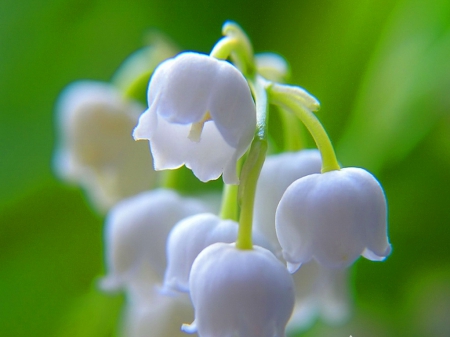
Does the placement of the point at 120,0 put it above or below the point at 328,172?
below

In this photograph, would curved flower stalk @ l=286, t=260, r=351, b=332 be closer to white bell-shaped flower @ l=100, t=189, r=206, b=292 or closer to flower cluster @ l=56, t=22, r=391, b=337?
flower cluster @ l=56, t=22, r=391, b=337

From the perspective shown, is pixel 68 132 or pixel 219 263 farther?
pixel 68 132

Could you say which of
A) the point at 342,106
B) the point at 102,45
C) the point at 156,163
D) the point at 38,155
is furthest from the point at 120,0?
the point at 156,163

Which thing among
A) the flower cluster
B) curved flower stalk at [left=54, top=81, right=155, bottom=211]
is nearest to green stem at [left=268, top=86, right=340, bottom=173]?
the flower cluster

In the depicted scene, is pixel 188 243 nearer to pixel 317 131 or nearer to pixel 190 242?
pixel 190 242

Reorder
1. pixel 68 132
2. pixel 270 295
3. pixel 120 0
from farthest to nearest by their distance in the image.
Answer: pixel 120 0 → pixel 68 132 → pixel 270 295

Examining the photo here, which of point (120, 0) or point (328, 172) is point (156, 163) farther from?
point (120, 0)
